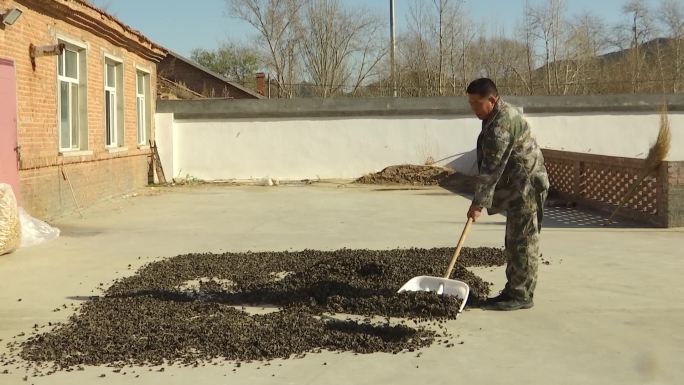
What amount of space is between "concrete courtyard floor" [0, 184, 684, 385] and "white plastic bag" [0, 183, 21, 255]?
182mm

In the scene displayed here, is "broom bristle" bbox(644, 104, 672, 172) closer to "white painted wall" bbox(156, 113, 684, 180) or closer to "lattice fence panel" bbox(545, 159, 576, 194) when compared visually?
"lattice fence panel" bbox(545, 159, 576, 194)

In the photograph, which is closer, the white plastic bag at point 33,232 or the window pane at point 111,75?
the white plastic bag at point 33,232

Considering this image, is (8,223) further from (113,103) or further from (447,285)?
(113,103)

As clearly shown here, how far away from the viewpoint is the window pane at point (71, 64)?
44.9ft

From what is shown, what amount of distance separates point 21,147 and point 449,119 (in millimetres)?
13835

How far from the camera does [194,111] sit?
70.3 feet

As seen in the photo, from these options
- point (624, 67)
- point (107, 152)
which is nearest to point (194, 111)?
point (107, 152)

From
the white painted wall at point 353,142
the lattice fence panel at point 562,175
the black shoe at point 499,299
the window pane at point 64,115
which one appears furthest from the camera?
the white painted wall at point 353,142

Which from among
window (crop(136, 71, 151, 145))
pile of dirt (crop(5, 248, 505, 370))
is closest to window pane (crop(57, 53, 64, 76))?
window (crop(136, 71, 151, 145))

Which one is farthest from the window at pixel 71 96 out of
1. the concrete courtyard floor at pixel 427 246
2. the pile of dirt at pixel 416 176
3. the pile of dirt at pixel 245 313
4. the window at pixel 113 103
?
the pile of dirt at pixel 416 176

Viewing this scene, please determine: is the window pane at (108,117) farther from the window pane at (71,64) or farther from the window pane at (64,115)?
the window pane at (64,115)

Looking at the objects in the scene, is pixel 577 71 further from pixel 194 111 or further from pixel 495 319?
pixel 495 319

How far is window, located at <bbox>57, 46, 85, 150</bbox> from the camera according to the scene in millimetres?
13227

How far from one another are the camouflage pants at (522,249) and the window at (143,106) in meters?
15.5
